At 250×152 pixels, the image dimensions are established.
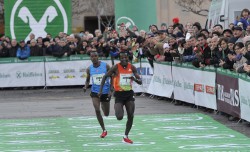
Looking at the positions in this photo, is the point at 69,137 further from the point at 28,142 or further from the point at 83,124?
the point at 83,124

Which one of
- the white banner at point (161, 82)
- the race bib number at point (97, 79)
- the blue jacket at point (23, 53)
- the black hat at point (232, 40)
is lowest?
the white banner at point (161, 82)

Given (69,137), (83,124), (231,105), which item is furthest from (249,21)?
(69,137)

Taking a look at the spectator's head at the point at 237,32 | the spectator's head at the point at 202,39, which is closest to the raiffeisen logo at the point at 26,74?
the spectator's head at the point at 202,39

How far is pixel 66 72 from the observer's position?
34.5 m

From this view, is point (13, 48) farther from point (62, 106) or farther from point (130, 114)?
point (130, 114)

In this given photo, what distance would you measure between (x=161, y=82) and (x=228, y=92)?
6.53 meters

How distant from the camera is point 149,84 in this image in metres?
29.4

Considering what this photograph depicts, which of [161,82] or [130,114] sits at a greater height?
[130,114]

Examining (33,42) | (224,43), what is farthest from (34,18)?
(224,43)

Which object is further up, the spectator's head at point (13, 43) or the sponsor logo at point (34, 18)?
the sponsor logo at point (34, 18)

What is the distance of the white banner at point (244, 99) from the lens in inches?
772

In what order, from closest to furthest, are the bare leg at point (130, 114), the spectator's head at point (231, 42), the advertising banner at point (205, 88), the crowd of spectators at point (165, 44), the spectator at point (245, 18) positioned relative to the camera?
the bare leg at point (130, 114) → the spectator's head at point (231, 42) → the crowd of spectators at point (165, 44) → the advertising banner at point (205, 88) → the spectator at point (245, 18)

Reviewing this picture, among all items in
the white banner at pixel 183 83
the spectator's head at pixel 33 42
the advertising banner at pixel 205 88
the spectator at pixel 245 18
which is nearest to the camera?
the advertising banner at pixel 205 88

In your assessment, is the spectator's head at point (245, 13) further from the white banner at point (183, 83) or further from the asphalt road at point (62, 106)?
the asphalt road at point (62, 106)
